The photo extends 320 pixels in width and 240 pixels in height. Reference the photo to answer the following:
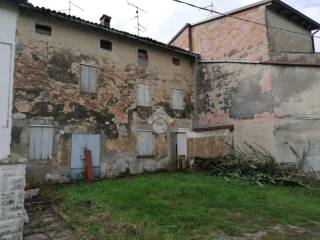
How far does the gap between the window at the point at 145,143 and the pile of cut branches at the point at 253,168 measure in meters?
2.57

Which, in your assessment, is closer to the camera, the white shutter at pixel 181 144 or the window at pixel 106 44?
the window at pixel 106 44

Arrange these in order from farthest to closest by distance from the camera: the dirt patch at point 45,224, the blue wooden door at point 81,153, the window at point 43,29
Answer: the blue wooden door at point 81,153
the window at point 43,29
the dirt patch at point 45,224

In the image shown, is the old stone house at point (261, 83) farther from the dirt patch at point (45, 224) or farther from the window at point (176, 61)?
the dirt patch at point (45, 224)

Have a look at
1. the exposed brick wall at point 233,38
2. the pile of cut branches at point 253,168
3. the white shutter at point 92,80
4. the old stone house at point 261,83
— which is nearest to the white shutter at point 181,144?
the old stone house at point 261,83

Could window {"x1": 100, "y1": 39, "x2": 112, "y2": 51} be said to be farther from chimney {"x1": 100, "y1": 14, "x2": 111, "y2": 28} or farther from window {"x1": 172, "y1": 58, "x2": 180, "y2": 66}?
window {"x1": 172, "y1": 58, "x2": 180, "y2": 66}

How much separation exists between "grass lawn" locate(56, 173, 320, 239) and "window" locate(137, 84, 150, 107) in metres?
4.38

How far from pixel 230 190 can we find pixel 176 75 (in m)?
7.99

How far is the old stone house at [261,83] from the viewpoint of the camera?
13.4 m

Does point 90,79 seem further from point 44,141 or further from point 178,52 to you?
point 178,52

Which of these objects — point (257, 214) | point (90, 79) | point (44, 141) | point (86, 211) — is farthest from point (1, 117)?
point (90, 79)

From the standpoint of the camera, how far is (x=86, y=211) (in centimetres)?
755

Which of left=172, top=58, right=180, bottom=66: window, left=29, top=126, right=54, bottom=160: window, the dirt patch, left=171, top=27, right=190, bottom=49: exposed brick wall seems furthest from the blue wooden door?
left=171, top=27, right=190, bottom=49: exposed brick wall

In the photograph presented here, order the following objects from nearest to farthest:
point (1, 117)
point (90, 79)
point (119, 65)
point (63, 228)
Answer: point (1, 117)
point (63, 228)
point (90, 79)
point (119, 65)

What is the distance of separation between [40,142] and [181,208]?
6.29 m
